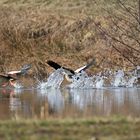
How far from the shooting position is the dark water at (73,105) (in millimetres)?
13171

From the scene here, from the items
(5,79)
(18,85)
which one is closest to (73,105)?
(18,85)

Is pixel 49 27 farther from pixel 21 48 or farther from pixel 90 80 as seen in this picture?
pixel 90 80

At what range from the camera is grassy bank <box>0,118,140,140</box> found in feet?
29.6

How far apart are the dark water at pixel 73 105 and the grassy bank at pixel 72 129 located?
143 cm

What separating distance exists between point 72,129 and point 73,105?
577 cm

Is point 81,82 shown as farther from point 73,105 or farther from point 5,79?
point 73,105

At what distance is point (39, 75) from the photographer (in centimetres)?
2889

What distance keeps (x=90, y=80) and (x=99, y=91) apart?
3.32m

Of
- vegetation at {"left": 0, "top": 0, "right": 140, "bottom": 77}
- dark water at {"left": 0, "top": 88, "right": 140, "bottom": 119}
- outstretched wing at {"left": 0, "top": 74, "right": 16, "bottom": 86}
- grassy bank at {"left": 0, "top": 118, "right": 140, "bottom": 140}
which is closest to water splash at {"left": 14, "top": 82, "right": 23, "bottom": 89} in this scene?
outstretched wing at {"left": 0, "top": 74, "right": 16, "bottom": 86}

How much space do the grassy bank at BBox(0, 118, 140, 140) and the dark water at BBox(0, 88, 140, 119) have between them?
1.43m

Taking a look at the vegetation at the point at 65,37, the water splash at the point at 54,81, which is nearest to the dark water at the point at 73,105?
the water splash at the point at 54,81

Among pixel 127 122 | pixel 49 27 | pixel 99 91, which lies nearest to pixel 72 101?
pixel 99 91

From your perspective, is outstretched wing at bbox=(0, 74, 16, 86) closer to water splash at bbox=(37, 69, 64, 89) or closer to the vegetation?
water splash at bbox=(37, 69, 64, 89)

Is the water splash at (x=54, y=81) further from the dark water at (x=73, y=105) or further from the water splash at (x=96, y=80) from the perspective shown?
the dark water at (x=73, y=105)
